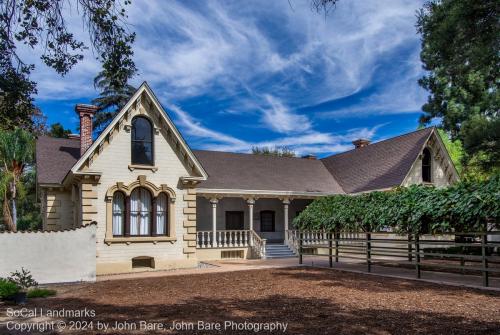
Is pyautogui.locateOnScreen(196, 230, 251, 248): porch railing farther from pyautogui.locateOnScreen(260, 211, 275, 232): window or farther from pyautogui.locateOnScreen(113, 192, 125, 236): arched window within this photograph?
pyautogui.locateOnScreen(113, 192, 125, 236): arched window

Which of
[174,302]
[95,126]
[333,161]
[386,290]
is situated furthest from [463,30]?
[95,126]

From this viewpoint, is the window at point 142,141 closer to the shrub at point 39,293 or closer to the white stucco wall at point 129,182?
the white stucco wall at point 129,182

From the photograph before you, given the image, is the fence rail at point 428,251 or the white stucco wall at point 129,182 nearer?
the fence rail at point 428,251

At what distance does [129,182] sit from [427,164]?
17593 millimetres

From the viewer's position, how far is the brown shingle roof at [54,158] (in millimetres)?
20562

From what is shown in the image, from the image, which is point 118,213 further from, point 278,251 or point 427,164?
point 427,164

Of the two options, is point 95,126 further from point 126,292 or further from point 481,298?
point 481,298

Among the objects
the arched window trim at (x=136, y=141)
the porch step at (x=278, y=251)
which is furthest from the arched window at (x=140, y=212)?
the porch step at (x=278, y=251)

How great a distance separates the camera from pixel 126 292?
1248 centimetres

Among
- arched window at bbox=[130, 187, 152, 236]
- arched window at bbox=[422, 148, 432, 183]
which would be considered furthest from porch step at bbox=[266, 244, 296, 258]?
arched window at bbox=[422, 148, 432, 183]

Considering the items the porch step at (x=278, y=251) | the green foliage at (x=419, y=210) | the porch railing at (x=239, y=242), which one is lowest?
the porch step at (x=278, y=251)

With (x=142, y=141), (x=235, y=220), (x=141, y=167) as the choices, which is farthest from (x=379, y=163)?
(x=141, y=167)

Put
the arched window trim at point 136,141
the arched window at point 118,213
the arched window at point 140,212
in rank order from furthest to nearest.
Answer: the arched window trim at point 136,141 → the arched window at point 140,212 → the arched window at point 118,213

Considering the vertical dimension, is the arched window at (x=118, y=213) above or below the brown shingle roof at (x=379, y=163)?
below
